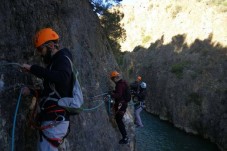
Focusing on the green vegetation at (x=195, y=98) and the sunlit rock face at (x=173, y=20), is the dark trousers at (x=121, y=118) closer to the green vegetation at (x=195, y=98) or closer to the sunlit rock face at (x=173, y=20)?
the sunlit rock face at (x=173, y=20)

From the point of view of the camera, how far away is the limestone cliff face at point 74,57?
19.5ft

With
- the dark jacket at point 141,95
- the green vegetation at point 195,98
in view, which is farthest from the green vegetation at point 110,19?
the green vegetation at point 195,98

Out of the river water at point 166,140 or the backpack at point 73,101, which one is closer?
the backpack at point 73,101

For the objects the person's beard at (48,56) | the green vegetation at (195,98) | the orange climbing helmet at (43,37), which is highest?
the green vegetation at (195,98)

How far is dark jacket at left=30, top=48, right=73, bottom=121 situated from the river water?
88.3ft

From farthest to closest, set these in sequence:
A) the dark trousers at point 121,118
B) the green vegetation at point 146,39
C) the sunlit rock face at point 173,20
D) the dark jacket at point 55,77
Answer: the green vegetation at point 146,39 < the sunlit rock face at point 173,20 < the dark trousers at point 121,118 < the dark jacket at point 55,77

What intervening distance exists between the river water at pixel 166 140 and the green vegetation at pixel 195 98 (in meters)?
4.09

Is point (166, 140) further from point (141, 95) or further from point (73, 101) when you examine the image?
point (73, 101)

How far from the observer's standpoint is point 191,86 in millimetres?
42438

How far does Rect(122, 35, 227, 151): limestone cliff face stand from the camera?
3669 cm

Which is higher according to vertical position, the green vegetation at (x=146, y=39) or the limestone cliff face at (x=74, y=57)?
the green vegetation at (x=146, y=39)

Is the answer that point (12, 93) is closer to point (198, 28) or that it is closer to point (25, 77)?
point (25, 77)

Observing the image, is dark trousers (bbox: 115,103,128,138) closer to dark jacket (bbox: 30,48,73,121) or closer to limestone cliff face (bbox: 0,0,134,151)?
limestone cliff face (bbox: 0,0,134,151)

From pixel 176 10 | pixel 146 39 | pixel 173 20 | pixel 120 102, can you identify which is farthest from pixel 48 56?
pixel 146 39
